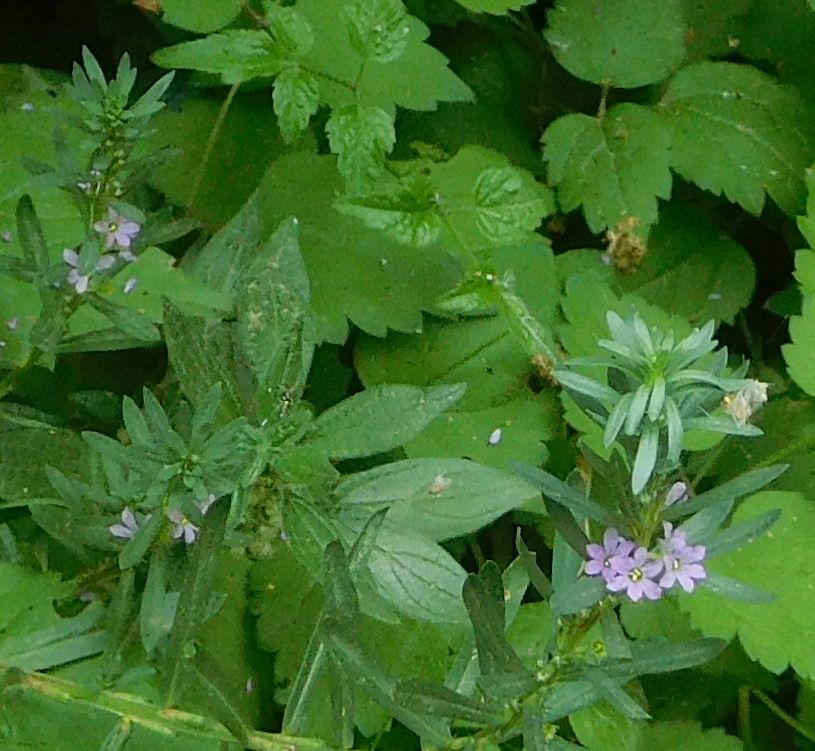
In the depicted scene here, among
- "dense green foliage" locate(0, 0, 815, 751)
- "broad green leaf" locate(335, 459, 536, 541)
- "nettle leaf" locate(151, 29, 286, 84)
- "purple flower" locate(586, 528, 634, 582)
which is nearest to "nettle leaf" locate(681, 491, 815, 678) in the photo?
"dense green foliage" locate(0, 0, 815, 751)

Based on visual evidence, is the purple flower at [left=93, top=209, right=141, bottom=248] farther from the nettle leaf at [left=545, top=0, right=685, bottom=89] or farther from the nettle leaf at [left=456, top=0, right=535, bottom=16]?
the nettle leaf at [left=545, top=0, right=685, bottom=89]

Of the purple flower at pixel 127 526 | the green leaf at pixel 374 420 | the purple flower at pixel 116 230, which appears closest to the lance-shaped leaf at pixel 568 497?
the green leaf at pixel 374 420

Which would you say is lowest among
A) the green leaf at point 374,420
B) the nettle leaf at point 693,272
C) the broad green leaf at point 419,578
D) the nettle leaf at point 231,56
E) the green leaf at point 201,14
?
the nettle leaf at point 693,272

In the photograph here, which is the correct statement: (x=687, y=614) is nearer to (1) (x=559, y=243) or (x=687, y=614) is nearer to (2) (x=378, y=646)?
(2) (x=378, y=646)

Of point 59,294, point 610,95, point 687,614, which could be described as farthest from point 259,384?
point 610,95

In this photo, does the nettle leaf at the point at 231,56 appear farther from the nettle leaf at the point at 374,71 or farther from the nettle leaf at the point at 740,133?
the nettle leaf at the point at 740,133

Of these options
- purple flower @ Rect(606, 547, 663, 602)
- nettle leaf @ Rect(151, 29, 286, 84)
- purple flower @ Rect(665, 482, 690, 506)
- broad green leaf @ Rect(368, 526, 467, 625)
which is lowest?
broad green leaf @ Rect(368, 526, 467, 625)

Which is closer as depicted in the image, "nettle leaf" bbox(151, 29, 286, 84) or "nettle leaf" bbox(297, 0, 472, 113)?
"nettle leaf" bbox(151, 29, 286, 84)
